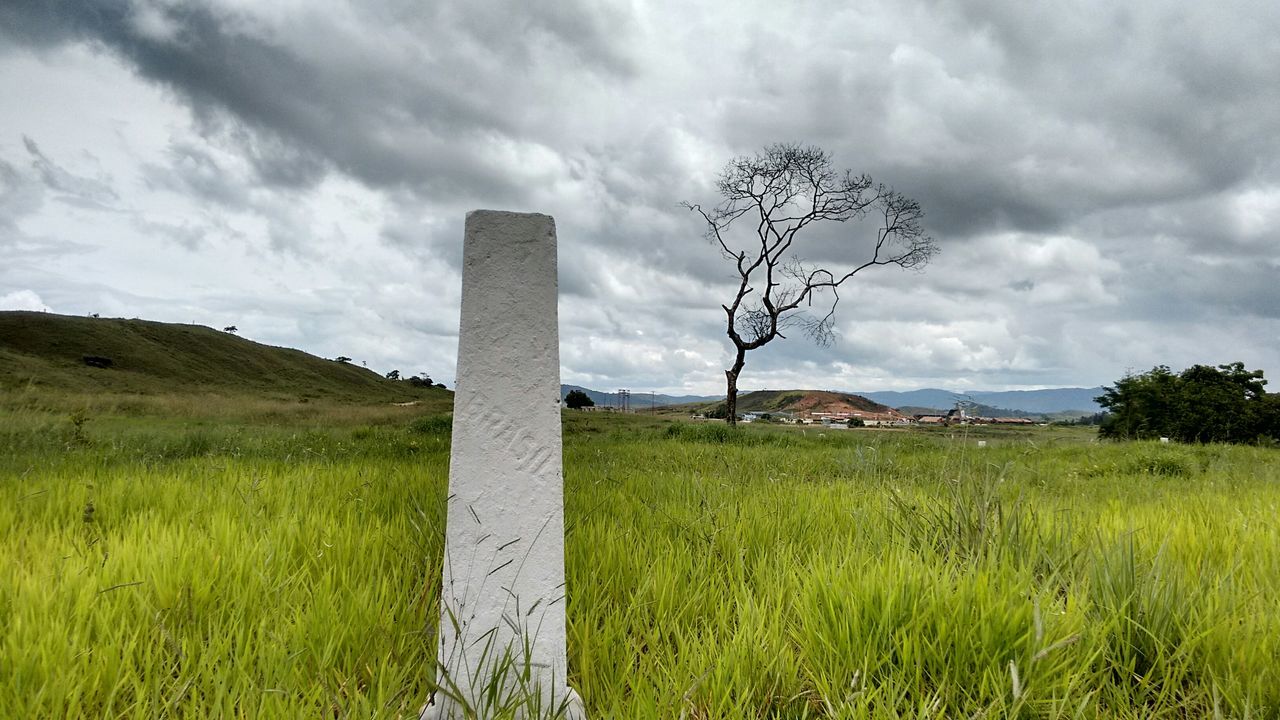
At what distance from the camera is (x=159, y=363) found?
73.0 metres

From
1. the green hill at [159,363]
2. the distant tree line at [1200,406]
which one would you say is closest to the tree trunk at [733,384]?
the distant tree line at [1200,406]

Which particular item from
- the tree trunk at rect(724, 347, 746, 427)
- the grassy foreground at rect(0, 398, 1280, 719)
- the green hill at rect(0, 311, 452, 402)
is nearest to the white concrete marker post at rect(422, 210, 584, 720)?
the grassy foreground at rect(0, 398, 1280, 719)

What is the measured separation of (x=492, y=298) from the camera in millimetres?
1847

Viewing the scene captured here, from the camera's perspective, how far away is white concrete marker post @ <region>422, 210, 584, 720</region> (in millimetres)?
1820

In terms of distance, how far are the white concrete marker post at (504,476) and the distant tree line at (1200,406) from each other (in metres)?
35.6

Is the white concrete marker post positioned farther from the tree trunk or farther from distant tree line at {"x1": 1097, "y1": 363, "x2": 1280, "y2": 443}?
distant tree line at {"x1": 1097, "y1": 363, "x2": 1280, "y2": 443}

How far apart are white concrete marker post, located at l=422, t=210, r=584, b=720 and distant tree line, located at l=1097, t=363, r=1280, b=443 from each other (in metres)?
35.6

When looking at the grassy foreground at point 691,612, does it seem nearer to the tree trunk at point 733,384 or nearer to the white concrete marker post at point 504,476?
the white concrete marker post at point 504,476

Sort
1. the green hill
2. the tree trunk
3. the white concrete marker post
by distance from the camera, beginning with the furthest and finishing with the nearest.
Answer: the green hill, the tree trunk, the white concrete marker post

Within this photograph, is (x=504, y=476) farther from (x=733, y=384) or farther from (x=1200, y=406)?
(x=1200, y=406)

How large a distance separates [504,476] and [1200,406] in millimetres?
44503

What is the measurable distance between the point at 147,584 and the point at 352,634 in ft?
3.72

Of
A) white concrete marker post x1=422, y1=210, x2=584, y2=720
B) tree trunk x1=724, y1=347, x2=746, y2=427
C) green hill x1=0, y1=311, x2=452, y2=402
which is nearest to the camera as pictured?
white concrete marker post x1=422, y1=210, x2=584, y2=720

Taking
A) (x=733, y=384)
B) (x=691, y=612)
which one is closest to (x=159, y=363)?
(x=733, y=384)
